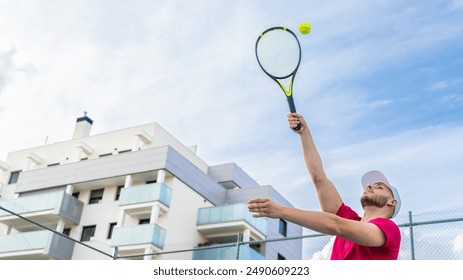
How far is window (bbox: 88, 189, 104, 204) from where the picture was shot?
30.5 metres

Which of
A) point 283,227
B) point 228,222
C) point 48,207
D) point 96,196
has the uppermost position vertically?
point 283,227

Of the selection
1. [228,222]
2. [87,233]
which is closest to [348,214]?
[228,222]

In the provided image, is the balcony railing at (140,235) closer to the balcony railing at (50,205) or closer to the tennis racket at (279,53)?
the balcony railing at (50,205)

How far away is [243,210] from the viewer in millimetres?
28203

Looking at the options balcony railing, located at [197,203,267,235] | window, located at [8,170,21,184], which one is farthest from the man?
window, located at [8,170,21,184]

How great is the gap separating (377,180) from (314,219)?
2.30 feet

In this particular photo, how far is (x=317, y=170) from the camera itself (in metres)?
3.41

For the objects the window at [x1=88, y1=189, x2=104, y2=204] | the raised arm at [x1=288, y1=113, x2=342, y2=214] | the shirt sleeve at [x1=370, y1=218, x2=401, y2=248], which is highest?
the window at [x1=88, y1=189, x2=104, y2=204]

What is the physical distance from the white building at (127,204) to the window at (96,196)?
6 cm

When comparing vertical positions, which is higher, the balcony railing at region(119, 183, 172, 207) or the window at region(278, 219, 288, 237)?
the window at region(278, 219, 288, 237)

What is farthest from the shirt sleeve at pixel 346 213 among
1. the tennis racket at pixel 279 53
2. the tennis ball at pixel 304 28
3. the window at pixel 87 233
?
the window at pixel 87 233

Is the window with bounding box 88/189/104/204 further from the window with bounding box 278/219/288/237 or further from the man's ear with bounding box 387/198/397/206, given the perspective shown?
the man's ear with bounding box 387/198/397/206

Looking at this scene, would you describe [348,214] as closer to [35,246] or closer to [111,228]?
[35,246]

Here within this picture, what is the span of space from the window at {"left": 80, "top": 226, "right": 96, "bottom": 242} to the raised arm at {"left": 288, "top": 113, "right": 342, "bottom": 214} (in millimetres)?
27248
